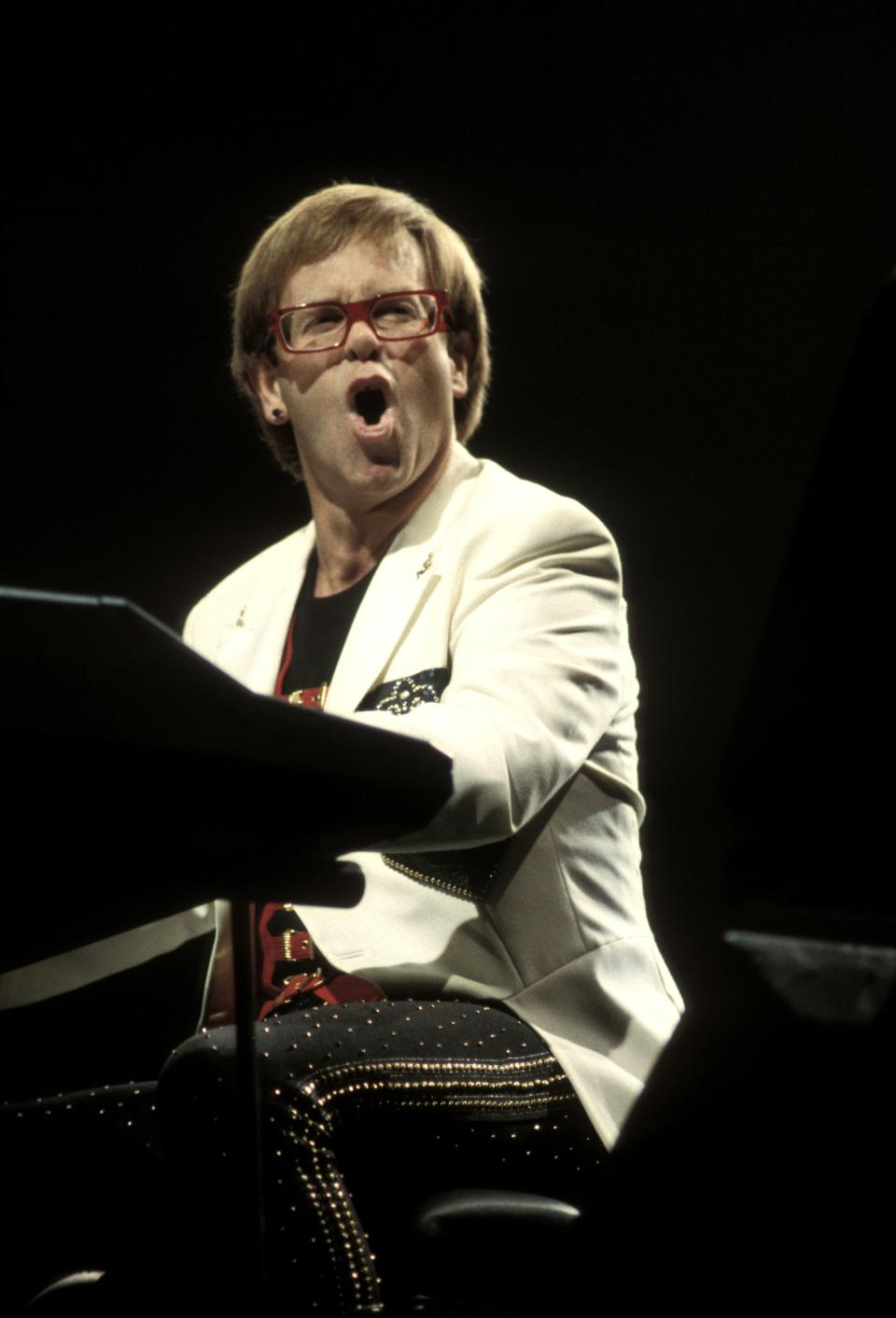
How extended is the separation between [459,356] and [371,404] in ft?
0.71

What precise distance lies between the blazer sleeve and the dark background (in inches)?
22.5

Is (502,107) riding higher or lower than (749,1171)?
higher

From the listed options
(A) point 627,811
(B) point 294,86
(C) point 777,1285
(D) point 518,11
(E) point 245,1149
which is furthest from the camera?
(B) point 294,86

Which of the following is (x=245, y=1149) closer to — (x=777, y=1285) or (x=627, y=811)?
(x=777, y=1285)

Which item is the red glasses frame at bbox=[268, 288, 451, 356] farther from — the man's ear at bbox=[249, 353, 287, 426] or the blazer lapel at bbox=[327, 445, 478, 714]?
the blazer lapel at bbox=[327, 445, 478, 714]

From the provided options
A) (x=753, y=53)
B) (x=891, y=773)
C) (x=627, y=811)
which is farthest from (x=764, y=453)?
(x=891, y=773)

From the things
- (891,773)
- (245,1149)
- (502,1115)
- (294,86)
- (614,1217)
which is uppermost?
(294,86)

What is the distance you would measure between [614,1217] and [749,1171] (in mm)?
56

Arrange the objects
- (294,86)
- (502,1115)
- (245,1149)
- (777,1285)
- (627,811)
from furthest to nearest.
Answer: (294,86) < (627,811) < (502,1115) < (245,1149) < (777,1285)

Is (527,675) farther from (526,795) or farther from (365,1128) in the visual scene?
(365,1128)

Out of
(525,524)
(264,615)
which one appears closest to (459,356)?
(264,615)

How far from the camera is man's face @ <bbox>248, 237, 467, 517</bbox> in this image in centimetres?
219

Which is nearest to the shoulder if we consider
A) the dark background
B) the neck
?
the neck

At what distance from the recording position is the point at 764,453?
7.93 ft
